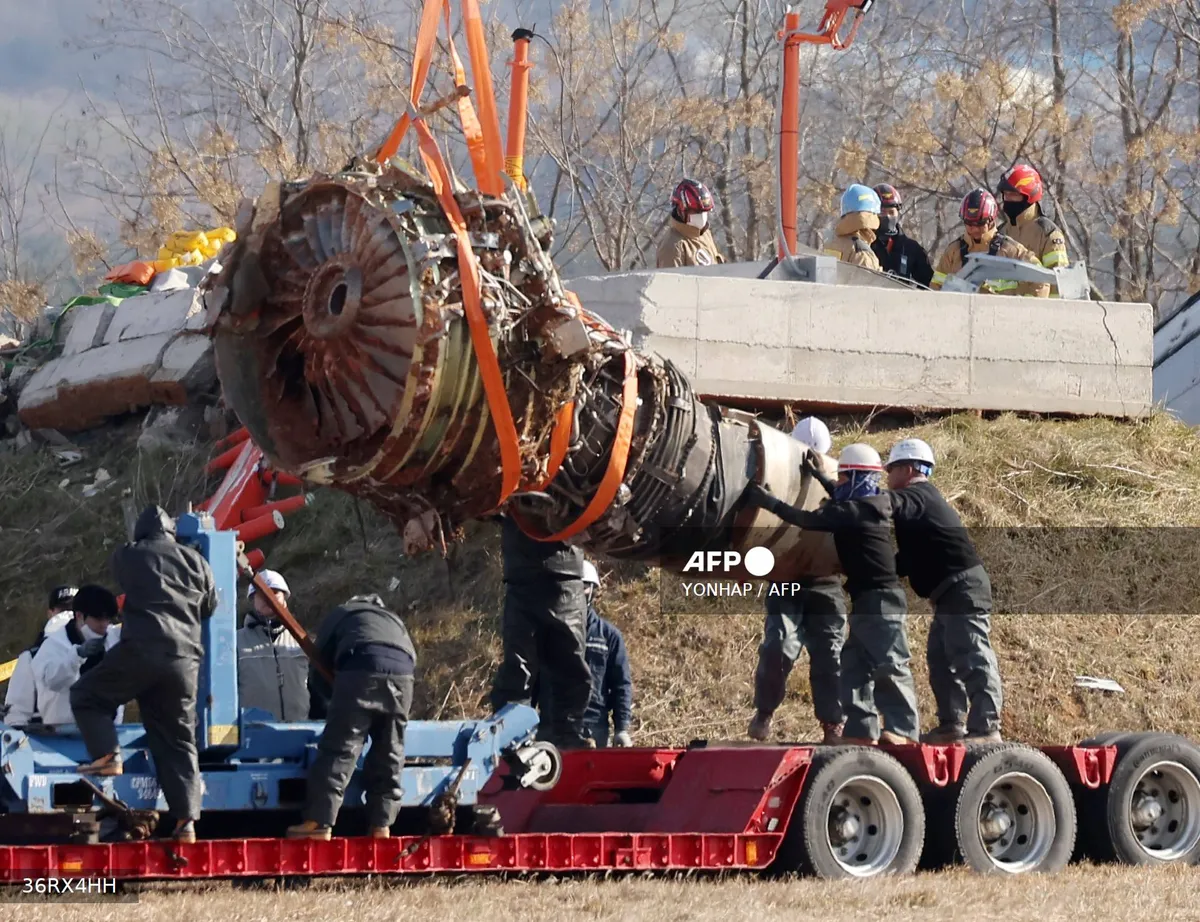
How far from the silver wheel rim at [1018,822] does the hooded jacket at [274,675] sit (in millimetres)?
4135

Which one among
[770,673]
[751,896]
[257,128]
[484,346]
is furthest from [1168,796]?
[257,128]

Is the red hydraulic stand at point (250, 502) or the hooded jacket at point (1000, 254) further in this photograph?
the hooded jacket at point (1000, 254)

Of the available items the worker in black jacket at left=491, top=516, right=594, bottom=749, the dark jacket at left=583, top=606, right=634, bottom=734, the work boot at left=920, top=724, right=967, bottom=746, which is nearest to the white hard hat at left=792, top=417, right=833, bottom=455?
the worker in black jacket at left=491, top=516, right=594, bottom=749

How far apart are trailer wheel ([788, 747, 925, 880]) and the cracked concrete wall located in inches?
214

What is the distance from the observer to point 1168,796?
10.2 meters

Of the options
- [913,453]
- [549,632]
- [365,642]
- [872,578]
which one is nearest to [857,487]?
[872,578]

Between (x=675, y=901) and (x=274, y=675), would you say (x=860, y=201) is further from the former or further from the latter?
(x=675, y=901)

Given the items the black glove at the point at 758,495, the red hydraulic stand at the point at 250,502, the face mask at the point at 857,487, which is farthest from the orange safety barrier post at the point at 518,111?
the red hydraulic stand at the point at 250,502

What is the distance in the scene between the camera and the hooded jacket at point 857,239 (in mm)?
15438

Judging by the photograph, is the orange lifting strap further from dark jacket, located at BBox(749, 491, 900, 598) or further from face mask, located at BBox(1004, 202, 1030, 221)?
face mask, located at BBox(1004, 202, 1030, 221)

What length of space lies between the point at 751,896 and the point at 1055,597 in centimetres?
624

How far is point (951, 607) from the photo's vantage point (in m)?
10.2

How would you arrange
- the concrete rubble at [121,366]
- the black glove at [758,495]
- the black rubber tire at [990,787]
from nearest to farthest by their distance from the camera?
the black rubber tire at [990,787]
the black glove at [758,495]
the concrete rubble at [121,366]

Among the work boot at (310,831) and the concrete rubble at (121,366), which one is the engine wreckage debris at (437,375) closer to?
the work boot at (310,831)
